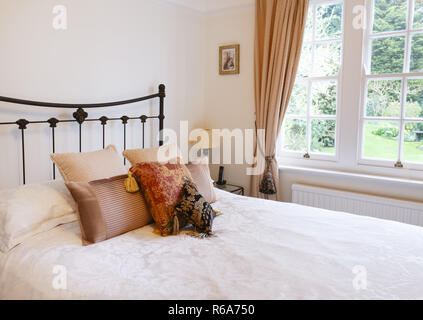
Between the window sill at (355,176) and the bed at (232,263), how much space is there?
787mm

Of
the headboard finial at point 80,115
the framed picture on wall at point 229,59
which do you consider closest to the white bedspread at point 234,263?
the headboard finial at point 80,115

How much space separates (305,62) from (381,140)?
3.10 feet

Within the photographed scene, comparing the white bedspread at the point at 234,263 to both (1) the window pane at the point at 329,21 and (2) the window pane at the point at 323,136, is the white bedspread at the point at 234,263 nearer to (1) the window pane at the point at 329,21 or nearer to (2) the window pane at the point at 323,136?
(2) the window pane at the point at 323,136

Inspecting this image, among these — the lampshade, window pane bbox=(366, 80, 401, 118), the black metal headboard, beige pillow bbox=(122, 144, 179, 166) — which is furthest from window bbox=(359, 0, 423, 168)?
the black metal headboard

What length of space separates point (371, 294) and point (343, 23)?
234cm

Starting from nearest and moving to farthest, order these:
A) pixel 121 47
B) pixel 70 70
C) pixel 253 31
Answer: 1. pixel 70 70
2. pixel 121 47
3. pixel 253 31

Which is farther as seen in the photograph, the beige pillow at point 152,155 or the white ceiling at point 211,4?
the white ceiling at point 211,4

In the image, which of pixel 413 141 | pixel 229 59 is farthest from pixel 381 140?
pixel 229 59

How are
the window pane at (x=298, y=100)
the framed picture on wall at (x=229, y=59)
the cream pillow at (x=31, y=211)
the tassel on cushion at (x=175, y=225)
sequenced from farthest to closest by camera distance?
1. the framed picture on wall at (x=229, y=59)
2. the window pane at (x=298, y=100)
3. the tassel on cushion at (x=175, y=225)
4. the cream pillow at (x=31, y=211)

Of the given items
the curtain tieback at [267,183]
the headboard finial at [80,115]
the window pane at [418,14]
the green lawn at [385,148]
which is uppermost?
the window pane at [418,14]

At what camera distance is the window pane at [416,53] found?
104 inches

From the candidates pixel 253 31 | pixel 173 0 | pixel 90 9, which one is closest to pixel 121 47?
pixel 90 9
